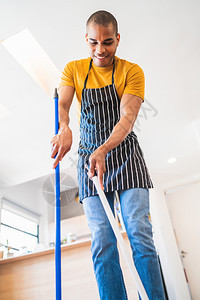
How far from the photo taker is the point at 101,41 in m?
1.24

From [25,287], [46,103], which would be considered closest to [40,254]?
[25,287]

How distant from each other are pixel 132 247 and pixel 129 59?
7.56 ft

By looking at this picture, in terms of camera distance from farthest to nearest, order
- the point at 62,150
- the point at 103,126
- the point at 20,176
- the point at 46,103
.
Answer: the point at 20,176
the point at 46,103
the point at 103,126
the point at 62,150

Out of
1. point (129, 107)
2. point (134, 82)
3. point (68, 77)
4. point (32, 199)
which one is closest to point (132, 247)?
point (129, 107)

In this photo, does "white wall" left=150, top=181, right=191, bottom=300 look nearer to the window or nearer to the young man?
the window

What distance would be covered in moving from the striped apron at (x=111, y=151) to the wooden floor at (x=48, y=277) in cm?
156

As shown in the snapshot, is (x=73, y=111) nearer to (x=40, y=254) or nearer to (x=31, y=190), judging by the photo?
(x=40, y=254)

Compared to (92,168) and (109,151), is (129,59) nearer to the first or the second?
(109,151)

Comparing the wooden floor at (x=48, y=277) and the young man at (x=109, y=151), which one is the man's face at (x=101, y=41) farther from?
the wooden floor at (x=48, y=277)

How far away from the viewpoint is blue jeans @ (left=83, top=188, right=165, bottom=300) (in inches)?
35.1

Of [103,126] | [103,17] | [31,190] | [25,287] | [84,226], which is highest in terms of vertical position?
[31,190]

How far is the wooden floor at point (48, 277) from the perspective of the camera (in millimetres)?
2502

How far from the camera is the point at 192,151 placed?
4.95 m

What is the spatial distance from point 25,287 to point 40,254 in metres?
0.36
